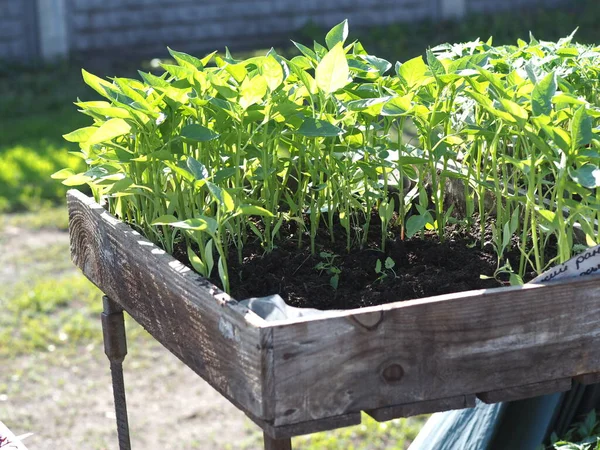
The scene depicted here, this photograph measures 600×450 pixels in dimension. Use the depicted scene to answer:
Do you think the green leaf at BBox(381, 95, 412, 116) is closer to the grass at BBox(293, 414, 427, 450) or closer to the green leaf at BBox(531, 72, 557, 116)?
the green leaf at BBox(531, 72, 557, 116)

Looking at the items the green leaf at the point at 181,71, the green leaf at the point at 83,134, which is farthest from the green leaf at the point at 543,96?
the green leaf at the point at 83,134

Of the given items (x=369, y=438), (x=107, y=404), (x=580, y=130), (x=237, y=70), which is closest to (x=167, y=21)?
(x=107, y=404)

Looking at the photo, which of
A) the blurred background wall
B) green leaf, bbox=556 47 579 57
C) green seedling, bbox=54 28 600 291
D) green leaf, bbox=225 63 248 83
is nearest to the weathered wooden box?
green seedling, bbox=54 28 600 291

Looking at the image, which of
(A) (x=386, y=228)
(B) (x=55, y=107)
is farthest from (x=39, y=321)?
(B) (x=55, y=107)

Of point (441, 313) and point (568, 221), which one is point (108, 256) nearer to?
point (441, 313)

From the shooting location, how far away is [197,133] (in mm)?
1309

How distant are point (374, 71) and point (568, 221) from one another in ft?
1.44

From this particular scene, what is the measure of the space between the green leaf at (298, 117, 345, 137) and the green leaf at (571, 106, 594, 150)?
1.08 feet

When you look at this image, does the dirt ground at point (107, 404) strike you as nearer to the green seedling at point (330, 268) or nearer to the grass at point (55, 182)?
the grass at point (55, 182)

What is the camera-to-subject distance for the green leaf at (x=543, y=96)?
117cm

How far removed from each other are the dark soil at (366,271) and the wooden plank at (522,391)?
0.59 ft

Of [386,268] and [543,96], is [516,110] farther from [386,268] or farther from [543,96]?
[386,268]

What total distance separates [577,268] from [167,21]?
7.78 metres

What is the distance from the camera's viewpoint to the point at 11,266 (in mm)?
4133
